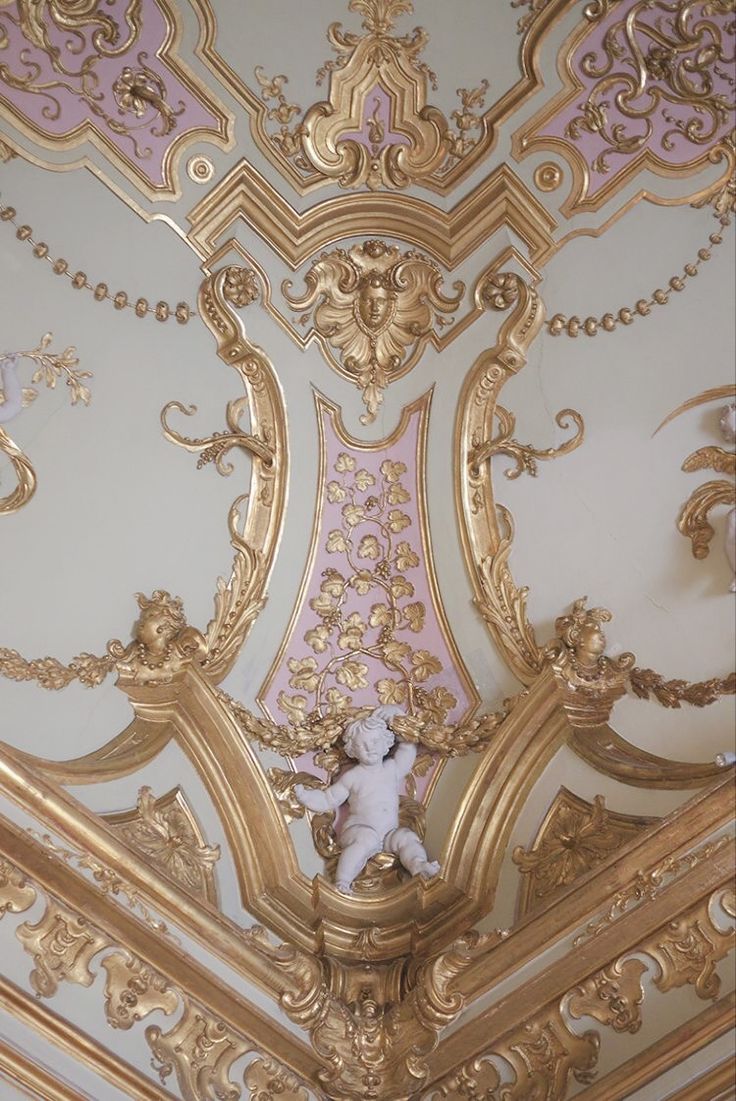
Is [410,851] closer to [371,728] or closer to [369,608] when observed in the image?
[371,728]

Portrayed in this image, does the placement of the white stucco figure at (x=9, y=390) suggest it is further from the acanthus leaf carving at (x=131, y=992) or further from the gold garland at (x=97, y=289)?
the acanthus leaf carving at (x=131, y=992)

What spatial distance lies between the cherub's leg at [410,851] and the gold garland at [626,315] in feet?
7.78

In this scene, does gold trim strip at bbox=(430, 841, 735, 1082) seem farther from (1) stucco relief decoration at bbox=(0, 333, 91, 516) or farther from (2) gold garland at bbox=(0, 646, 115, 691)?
(1) stucco relief decoration at bbox=(0, 333, 91, 516)

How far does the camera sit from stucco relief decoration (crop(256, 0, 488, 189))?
18.0 feet

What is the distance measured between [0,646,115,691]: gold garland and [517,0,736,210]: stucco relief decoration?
293 cm

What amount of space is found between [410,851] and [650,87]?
3498 mm

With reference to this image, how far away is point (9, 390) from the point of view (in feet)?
17.3

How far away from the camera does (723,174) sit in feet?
17.6

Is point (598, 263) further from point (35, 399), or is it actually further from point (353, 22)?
point (35, 399)

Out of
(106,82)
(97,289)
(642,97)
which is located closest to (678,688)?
(642,97)

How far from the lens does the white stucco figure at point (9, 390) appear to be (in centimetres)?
524

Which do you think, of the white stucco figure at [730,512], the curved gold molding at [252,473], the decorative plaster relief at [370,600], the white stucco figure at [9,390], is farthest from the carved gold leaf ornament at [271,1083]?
the white stucco figure at [9,390]

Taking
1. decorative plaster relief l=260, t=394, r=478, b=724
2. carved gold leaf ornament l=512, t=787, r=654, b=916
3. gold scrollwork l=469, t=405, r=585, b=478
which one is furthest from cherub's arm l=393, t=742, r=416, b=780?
gold scrollwork l=469, t=405, r=585, b=478

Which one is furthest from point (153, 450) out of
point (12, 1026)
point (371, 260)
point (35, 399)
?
point (12, 1026)
